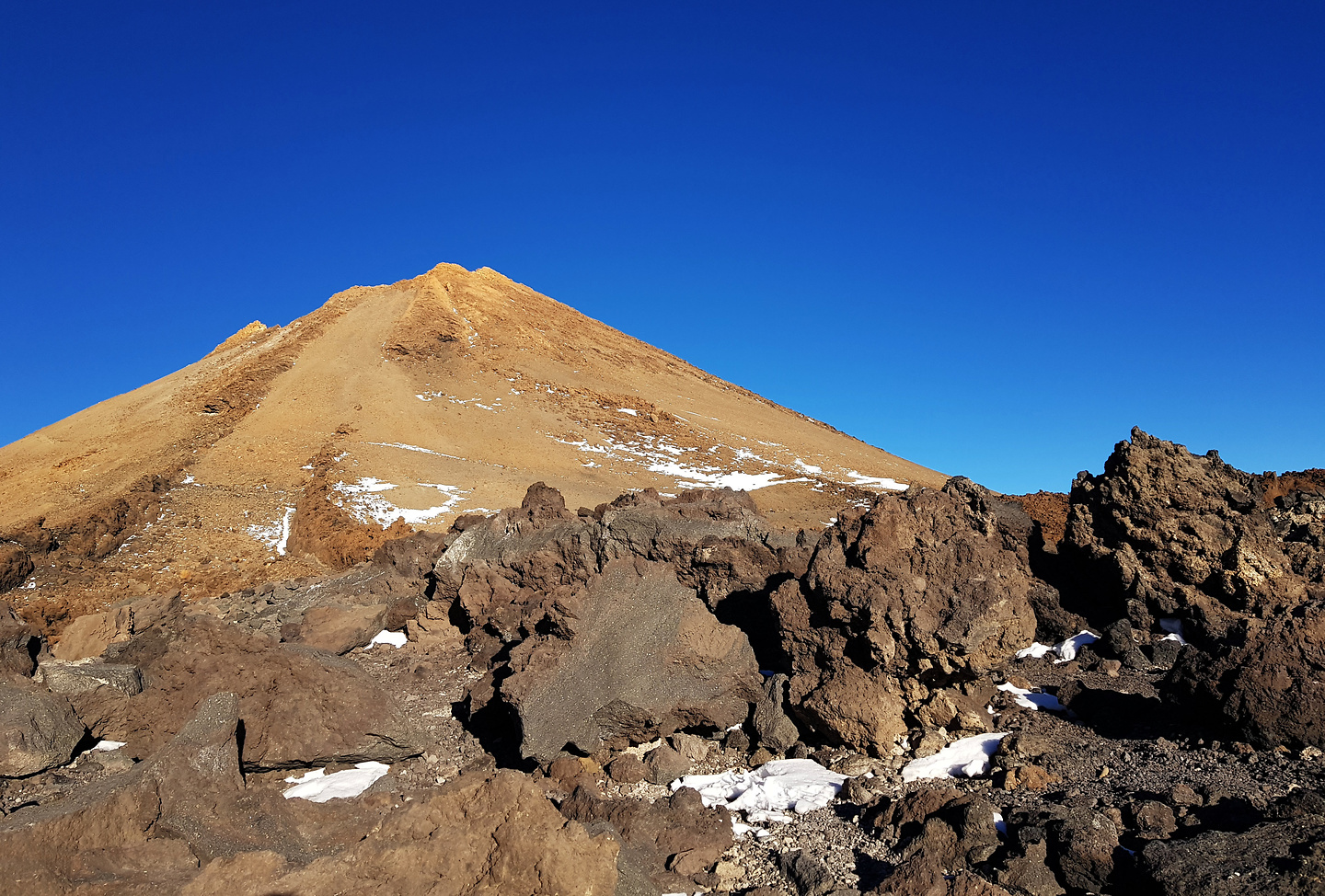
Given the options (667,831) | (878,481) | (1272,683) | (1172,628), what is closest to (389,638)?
(667,831)

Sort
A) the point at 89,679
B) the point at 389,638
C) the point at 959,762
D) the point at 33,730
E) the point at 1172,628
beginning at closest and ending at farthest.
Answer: the point at 959,762
the point at 33,730
the point at 1172,628
the point at 89,679
the point at 389,638

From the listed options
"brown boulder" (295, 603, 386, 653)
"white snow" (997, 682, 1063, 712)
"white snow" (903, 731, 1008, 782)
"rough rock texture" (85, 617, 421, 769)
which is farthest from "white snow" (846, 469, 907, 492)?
"rough rock texture" (85, 617, 421, 769)

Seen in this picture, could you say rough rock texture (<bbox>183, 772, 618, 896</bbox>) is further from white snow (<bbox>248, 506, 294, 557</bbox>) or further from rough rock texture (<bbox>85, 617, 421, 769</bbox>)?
white snow (<bbox>248, 506, 294, 557</bbox>)

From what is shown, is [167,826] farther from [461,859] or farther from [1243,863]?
[1243,863]

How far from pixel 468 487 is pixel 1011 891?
23087 mm

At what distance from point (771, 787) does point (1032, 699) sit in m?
2.64

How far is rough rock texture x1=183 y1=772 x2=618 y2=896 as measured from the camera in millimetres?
4199

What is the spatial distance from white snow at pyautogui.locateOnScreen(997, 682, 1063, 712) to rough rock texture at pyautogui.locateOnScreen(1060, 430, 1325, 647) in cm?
137

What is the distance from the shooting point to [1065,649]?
8328 mm

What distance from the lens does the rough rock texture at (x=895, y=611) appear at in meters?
6.30

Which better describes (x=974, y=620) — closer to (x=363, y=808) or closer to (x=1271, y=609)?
(x=1271, y=609)

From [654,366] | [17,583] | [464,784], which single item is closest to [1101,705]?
[464,784]

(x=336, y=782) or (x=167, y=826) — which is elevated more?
(x=167, y=826)

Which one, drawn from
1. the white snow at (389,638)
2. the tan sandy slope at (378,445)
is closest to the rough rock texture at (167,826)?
the white snow at (389,638)
